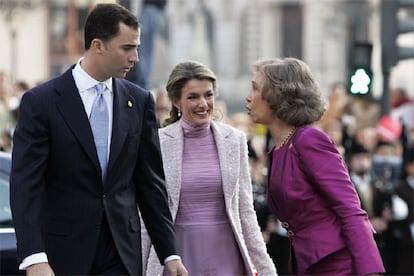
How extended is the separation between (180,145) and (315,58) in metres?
58.9

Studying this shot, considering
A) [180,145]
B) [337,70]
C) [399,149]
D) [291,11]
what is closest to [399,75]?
[337,70]

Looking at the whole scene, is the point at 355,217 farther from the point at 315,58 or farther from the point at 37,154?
the point at 315,58

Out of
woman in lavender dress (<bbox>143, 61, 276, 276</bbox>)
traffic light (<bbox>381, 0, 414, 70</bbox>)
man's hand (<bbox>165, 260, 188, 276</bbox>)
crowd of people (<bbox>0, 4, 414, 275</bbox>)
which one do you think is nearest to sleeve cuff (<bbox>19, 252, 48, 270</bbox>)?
crowd of people (<bbox>0, 4, 414, 275</bbox>)

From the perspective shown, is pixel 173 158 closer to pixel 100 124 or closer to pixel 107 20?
pixel 100 124

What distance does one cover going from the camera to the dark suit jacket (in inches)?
224

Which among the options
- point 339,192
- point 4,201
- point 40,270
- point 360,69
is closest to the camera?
point 40,270

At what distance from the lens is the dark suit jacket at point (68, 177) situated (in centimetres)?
568

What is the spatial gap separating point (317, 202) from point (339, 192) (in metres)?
0.13

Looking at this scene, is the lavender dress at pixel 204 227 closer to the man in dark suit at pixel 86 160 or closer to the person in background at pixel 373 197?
the man in dark suit at pixel 86 160

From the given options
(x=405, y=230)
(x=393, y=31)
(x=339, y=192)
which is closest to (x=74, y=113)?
(x=339, y=192)

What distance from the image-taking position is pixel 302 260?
227 inches

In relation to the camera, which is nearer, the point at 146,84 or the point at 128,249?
the point at 128,249

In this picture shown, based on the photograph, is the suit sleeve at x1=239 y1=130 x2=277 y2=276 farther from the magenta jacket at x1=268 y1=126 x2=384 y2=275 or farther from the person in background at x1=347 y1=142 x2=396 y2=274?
the person in background at x1=347 y1=142 x2=396 y2=274

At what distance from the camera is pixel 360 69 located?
14.0 metres
